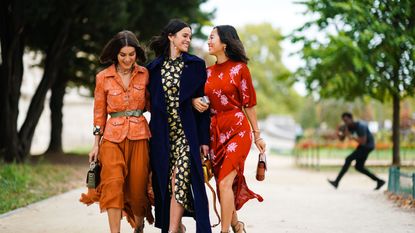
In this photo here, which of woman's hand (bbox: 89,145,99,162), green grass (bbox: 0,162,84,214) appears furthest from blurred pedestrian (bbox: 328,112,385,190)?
woman's hand (bbox: 89,145,99,162)

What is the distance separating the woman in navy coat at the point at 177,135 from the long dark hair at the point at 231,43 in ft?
1.13

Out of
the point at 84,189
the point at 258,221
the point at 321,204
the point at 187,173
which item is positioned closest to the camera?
the point at 187,173

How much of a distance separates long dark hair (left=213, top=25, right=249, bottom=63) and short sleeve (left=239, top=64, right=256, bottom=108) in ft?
0.36

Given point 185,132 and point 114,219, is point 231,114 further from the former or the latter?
point 114,219

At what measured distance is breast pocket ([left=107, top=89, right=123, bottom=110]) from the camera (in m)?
6.65

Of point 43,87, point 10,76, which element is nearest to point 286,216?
point 10,76

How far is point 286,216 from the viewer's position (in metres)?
9.82

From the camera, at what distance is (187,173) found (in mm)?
6648

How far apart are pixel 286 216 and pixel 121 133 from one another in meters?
3.86

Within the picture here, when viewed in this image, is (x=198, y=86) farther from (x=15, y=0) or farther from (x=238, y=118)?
(x=15, y=0)

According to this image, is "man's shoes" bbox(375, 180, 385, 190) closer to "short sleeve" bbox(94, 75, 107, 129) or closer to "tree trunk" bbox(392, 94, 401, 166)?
"tree trunk" bbox(392, 94, 401, 166)

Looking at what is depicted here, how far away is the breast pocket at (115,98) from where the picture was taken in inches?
262

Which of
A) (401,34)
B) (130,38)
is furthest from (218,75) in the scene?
(401,34)

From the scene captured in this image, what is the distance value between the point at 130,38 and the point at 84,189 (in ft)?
26.1
